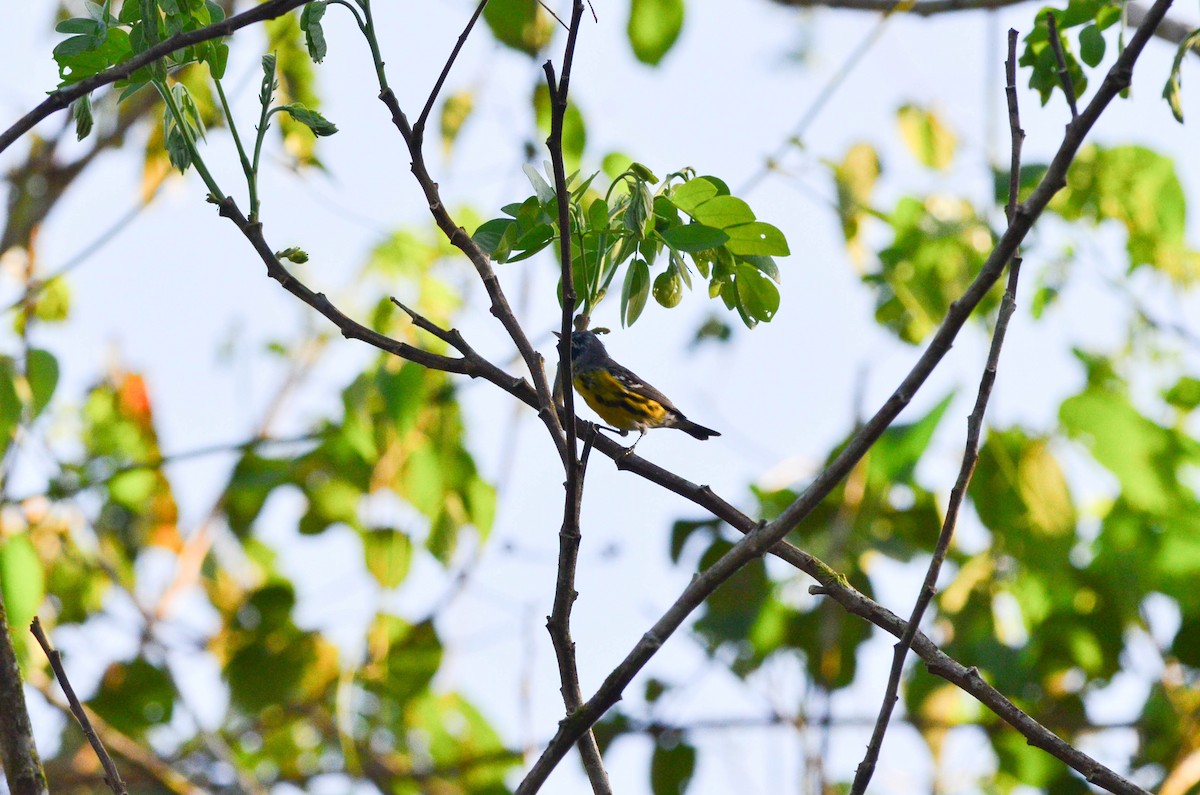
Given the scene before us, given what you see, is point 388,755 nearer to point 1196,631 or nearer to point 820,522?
point 820,522

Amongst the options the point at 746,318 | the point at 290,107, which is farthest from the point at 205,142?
the point at 746,318

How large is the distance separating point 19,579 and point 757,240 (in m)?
3.65

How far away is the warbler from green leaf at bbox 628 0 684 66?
1291 millimetres

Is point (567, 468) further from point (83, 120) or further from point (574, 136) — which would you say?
point (574, 136)

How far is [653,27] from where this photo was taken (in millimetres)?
4547

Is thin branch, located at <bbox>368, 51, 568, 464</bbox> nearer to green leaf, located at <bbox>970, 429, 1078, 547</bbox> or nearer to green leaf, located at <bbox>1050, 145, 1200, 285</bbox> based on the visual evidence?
green leaf, located at <bbox>970, 429, 1078, 547</bbox>

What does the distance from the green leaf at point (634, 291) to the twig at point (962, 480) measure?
712 millimetres

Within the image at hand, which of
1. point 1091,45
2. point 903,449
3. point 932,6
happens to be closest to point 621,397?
point 903,449

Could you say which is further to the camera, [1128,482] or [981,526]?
[981,526]

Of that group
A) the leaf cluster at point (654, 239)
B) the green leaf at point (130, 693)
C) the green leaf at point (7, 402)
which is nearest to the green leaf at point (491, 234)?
the leaf cluster at point (654, 239)

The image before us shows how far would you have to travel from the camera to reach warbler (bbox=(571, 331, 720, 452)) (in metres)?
5.26

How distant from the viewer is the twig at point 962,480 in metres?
2.00

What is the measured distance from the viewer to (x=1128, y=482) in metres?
5.25

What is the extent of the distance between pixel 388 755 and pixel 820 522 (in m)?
3.34
